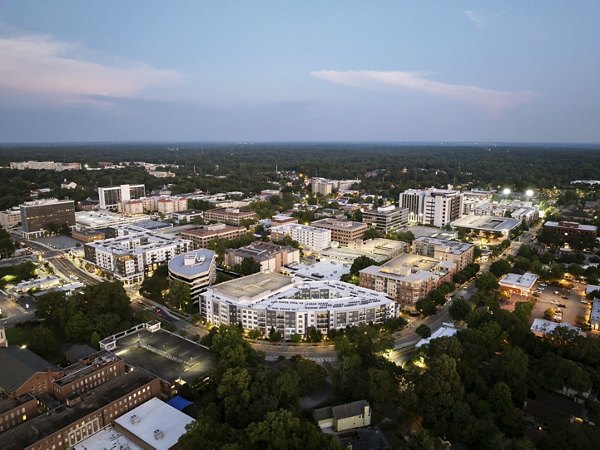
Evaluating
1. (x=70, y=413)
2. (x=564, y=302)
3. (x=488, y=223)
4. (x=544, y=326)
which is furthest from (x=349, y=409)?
(x=488, y=223)

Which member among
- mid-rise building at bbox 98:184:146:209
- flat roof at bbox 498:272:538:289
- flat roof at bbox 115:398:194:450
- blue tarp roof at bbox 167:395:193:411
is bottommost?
blue tarp roof at bbox 167:395:193:411

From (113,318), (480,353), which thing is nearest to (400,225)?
(480,353)

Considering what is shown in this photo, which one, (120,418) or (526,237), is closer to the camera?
(120,418)

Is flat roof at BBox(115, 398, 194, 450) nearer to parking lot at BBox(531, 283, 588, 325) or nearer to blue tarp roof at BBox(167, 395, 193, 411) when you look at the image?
blue tarp roof at BBox(167, 395, 193, 411)

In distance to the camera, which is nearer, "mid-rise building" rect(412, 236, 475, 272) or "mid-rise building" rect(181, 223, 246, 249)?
"mid-rise building" rect(412, 236, 475, 272)

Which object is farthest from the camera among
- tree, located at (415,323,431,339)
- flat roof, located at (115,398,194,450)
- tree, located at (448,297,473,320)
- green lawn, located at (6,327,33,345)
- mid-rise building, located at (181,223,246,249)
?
mid-rise building, located at (181,223,246,249)

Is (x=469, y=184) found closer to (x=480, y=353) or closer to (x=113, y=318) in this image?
(x=480, y=353)

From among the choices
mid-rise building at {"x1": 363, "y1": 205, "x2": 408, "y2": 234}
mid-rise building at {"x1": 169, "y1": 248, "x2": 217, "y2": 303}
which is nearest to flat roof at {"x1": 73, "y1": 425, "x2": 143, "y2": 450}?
mid-rise building at {"x1": 169, "y1": 248, "x2": 217, "y2": 303}
